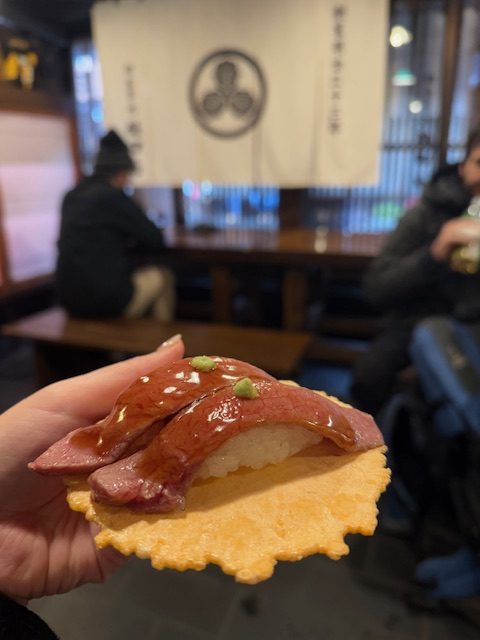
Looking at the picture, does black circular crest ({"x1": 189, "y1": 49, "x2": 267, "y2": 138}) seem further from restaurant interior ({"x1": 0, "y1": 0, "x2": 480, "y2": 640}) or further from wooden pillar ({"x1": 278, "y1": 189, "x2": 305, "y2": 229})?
wooden pillar ({"x1": 278, "y1": 189, "x2": 305, "y2": 229})

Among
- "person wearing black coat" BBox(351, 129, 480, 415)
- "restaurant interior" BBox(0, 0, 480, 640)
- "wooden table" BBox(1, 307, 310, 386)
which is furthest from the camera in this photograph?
"wooden table" BBox(1, 307, 310, 386)

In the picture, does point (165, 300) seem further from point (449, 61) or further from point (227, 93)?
point (449, 61)

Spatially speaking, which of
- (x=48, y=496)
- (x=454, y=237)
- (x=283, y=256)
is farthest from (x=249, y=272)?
(x=48, y=496)

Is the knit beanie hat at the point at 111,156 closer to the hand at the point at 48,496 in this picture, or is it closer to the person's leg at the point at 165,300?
the person's leg at the point at 165,300

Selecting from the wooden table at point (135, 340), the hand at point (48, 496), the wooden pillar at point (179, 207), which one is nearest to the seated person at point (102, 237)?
the wooden table at point (135, 340)

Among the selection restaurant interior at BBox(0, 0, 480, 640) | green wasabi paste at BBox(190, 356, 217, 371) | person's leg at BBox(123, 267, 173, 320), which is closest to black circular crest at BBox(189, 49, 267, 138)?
restaurant interior at BBox(0, 0, 480, 640)
